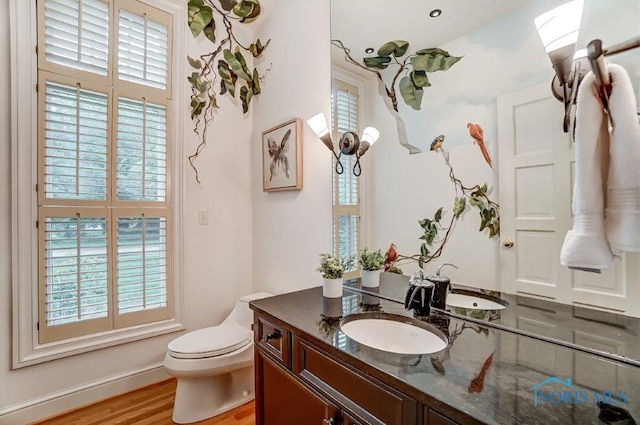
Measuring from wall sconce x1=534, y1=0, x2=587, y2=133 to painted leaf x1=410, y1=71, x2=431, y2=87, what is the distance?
40 cm

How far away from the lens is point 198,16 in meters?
2.09

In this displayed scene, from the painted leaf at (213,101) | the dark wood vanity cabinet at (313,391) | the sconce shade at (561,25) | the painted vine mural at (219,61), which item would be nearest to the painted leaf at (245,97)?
the painted vine mural at (219,61)

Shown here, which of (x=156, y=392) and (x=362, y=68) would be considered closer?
(x=362, y=68)

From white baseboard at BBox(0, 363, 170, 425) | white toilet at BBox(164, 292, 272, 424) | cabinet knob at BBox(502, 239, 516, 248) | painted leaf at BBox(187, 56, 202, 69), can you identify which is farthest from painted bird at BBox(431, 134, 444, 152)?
white baseboard at BBox(0, 363, 170, 425)

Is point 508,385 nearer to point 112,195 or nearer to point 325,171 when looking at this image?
point 325,171

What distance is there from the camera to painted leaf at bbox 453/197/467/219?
109 centimetres

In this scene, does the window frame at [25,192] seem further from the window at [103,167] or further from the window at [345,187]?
the window at [345,187]

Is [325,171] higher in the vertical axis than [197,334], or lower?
higher

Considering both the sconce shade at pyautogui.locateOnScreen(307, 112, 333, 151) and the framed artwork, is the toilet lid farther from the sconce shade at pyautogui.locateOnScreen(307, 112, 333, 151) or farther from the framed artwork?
the sconce shade at pyautogui.locateOnScreen(307, 112, 333, 151)

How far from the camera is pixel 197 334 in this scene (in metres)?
1.80

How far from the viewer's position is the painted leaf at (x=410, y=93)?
1237 millimetres

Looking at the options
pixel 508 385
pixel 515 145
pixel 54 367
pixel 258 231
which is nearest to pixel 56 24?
pixel 258 231

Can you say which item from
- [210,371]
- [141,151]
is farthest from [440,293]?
[141,151]

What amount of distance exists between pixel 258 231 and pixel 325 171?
900 mm
